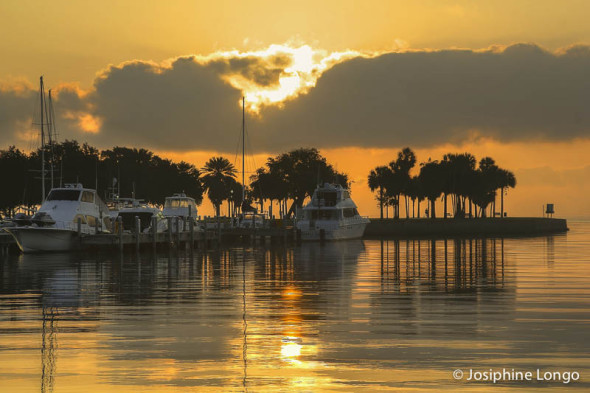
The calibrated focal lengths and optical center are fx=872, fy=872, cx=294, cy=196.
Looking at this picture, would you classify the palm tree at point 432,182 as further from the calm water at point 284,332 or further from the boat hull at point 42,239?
the calm water at point 284,332

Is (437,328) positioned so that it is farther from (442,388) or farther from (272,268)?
(272,268)

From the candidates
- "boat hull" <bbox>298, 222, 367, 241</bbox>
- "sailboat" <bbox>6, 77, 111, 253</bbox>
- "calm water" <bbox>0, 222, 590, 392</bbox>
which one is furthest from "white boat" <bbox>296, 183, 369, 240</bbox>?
"calm water" <bbox>0, 222, 590, 392</bbox>

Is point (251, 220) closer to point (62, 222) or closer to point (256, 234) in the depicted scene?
point (256, 234)

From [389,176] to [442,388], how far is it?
157m

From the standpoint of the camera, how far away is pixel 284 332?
18.4 meters

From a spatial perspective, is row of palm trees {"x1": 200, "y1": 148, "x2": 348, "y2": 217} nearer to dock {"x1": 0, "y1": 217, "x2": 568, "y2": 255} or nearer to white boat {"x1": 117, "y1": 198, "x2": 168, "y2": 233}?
dock {"x1": 0, "y1": 217, "x2": 568, "y2": 255}

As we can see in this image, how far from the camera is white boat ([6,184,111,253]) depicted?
54.8 m

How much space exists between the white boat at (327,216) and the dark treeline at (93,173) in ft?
66.4

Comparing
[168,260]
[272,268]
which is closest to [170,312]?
[272,268]

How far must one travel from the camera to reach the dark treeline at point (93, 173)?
108688 mm

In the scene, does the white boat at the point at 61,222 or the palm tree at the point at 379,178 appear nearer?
the white boat at the point at 61,222

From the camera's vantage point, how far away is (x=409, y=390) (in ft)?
41.1

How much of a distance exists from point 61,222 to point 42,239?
1718 millimetres

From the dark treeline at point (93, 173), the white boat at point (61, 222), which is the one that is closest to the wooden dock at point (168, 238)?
the white boat at point (61, 222)
